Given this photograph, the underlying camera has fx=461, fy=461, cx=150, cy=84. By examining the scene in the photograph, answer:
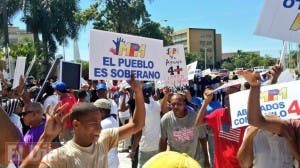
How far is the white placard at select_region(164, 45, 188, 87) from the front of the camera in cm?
829

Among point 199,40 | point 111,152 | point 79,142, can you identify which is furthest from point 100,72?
point 199,40

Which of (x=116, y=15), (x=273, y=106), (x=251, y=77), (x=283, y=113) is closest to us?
(x=251, y=77)

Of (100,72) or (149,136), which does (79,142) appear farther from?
(149,136)

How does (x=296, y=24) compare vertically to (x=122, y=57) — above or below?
above

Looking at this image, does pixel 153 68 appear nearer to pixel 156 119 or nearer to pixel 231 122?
pixel 231 122

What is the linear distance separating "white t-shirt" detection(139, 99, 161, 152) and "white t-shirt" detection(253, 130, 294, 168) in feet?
9.45

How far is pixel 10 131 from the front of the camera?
2904mm

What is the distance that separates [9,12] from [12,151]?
3397cm

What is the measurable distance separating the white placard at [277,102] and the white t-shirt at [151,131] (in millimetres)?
2518

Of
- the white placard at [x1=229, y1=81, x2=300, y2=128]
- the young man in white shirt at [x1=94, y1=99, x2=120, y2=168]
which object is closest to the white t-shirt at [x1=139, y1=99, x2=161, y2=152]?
the young man in white shirt at [x1=94, y1=99, x2=120, y2=168]

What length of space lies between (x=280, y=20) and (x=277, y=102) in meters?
0.77

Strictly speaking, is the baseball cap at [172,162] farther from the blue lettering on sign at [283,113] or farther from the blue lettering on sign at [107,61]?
the blue lettering on sign at [107,61]

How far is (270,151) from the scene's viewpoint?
13.0 feet

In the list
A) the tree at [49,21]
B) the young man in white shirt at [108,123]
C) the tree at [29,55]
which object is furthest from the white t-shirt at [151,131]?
the tree at [49,21]
